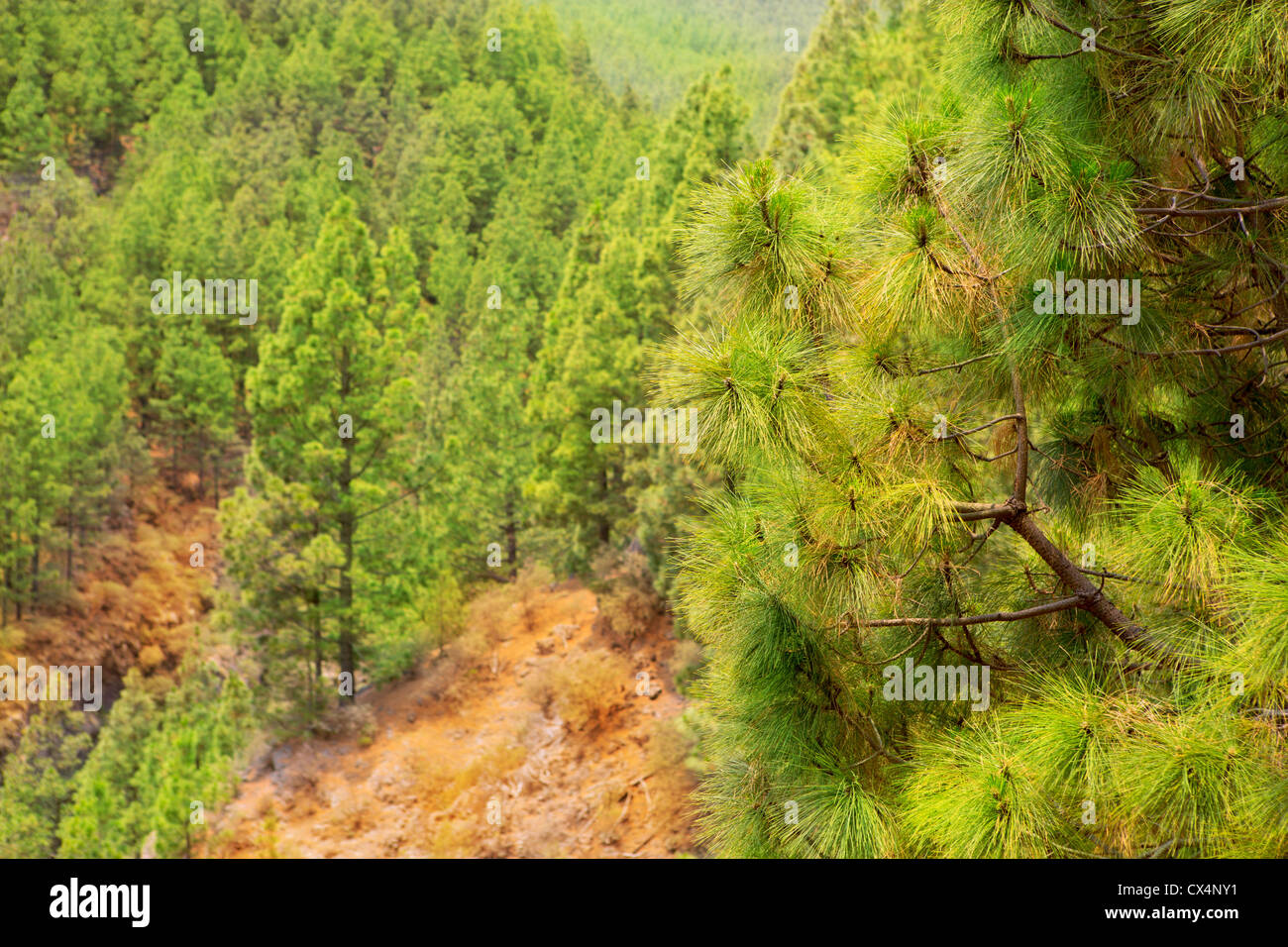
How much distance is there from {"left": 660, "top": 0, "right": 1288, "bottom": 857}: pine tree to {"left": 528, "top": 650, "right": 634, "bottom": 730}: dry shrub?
14041mm

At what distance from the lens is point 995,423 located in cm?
438

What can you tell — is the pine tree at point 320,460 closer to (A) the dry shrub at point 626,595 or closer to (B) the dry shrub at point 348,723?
(B) the dry shrub at point 348,723

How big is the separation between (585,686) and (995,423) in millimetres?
15695

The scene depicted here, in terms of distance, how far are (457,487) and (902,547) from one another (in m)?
19.1

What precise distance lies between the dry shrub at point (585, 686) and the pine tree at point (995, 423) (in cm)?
1404

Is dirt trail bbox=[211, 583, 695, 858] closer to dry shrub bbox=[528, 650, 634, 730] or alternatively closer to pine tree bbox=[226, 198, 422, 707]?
dry shrub bbox=[528, 650, 634, 730]

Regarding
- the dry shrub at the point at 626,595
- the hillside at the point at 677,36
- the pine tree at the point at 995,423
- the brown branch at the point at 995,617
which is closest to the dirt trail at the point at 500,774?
the dry shrub at the point at 626,595

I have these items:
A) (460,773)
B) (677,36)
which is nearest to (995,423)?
(460,773)

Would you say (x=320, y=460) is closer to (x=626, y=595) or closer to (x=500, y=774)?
(x=626, y=595)

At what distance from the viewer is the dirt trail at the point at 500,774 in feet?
54.4

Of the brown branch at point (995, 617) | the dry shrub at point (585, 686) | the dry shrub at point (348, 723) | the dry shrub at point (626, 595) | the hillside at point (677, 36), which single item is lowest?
the dry shrub at point (348, 723)

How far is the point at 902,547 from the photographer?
173 inches

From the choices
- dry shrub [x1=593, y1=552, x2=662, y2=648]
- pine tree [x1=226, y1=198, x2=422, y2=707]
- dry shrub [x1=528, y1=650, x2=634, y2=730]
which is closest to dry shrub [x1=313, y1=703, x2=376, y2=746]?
pine tree [x1=226, y1=198, x2=422, y2=707]

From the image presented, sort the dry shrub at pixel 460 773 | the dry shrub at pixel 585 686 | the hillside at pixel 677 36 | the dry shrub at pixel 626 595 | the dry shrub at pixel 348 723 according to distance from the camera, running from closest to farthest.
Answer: the dry shrub at pixel 460 773 → the dry shrub at pixel 585 686 → the dry shrub at pixel 626 595 → the dry shrub at pixel 348 723 → the hillside at pixel 677 36
